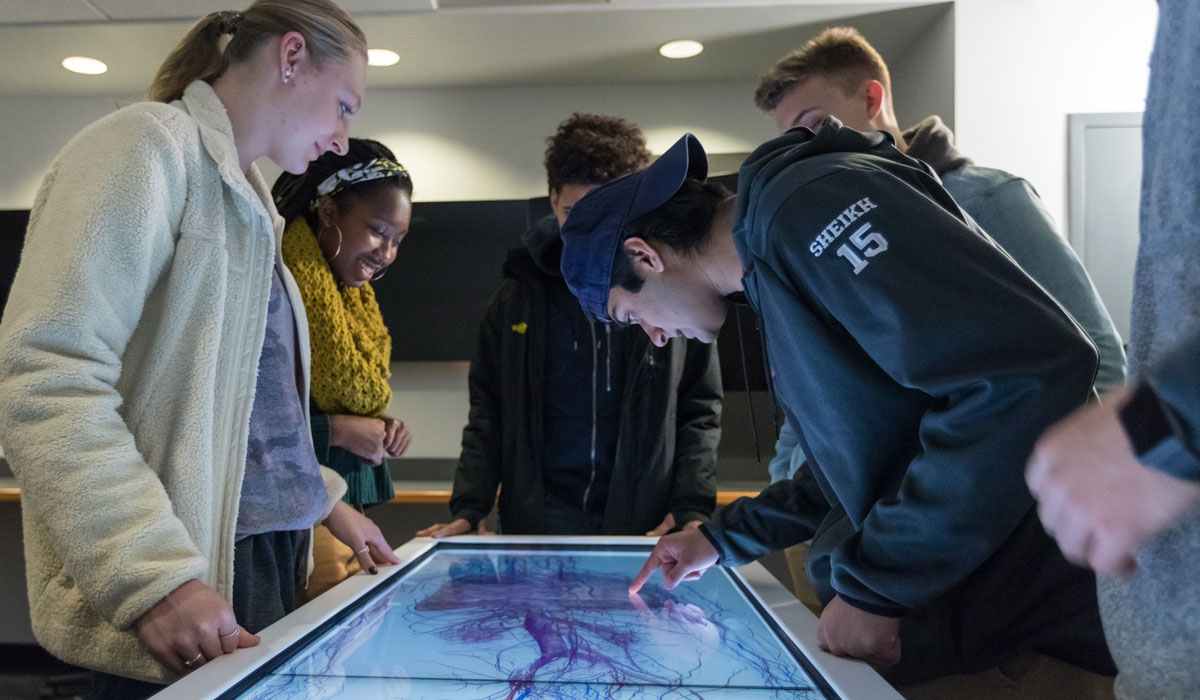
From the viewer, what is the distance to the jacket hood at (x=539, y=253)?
1838mm

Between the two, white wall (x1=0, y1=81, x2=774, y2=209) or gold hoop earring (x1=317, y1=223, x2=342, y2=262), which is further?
white wall (x1=0, y1=81, x2=774, y2=209)

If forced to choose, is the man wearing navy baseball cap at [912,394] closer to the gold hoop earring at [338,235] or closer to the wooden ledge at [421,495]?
the gold hoop earring at [338,235]

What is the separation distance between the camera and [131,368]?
86 cm

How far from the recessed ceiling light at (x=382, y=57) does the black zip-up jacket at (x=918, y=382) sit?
233 centimetres

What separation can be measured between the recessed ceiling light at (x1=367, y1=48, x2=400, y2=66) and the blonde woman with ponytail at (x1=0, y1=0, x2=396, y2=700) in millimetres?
1853

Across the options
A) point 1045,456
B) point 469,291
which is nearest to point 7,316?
point 1045,456

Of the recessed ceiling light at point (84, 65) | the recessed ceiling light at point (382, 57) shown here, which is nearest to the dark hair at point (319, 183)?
the recessed ceiling light at point (382, 57)

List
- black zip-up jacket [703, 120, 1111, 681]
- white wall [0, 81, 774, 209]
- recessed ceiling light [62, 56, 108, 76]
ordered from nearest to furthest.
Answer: black zip-up jacket [703, 120, 1111, 681]
recessed ceiling light [62, 56, 108, 76]
white wall [0, 81, 774, 209]

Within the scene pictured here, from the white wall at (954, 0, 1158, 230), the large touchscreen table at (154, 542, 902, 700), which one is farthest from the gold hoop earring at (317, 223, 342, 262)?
the white wall at (954, 0, 1158, 230)

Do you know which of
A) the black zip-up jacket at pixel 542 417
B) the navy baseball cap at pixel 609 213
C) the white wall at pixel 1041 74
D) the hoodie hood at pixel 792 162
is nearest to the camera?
the hoodie hood at pixel 792 162

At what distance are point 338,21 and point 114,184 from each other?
0.41 m

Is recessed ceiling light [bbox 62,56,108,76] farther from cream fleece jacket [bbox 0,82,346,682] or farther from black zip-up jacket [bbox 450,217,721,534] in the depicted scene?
cream fleece jacket [bbox 0,82,346,682]

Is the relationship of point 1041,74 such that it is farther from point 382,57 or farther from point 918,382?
point 918,382

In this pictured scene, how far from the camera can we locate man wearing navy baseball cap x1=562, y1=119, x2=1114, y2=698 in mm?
656
